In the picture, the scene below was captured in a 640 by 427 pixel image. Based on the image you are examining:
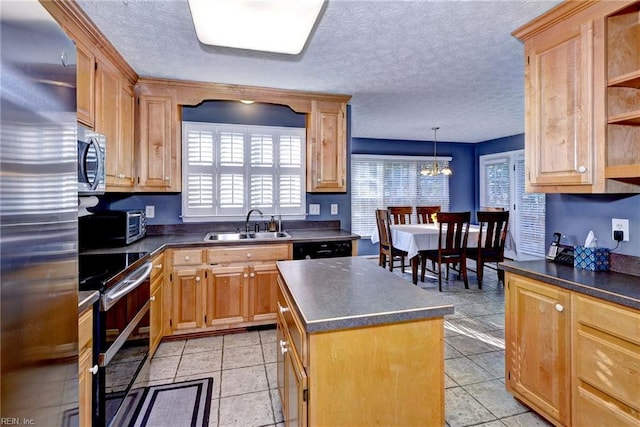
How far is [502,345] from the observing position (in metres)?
2.78

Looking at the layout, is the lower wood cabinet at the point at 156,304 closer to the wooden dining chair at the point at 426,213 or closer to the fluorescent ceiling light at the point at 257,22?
the fluorescent ceiling light at the point at 257,22

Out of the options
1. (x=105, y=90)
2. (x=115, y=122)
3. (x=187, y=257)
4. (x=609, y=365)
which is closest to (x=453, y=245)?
(x=609, y=365)

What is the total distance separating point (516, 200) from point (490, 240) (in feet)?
7.78

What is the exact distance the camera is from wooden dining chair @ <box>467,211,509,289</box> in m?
4.27

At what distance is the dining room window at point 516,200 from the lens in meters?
5.78

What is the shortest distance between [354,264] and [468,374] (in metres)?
1.34

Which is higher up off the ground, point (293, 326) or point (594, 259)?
point (594, 259)

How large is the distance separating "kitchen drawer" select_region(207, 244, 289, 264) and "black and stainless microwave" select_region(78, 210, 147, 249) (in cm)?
70

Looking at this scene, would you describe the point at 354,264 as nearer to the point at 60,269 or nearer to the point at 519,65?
the point at 60,269

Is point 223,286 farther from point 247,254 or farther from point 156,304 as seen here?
point 156,304

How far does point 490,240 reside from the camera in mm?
4406

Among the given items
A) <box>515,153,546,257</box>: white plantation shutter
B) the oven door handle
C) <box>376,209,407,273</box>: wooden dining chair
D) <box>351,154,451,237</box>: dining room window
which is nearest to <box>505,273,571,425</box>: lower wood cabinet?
the oven door handle

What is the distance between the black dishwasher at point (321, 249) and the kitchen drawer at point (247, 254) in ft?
0.39

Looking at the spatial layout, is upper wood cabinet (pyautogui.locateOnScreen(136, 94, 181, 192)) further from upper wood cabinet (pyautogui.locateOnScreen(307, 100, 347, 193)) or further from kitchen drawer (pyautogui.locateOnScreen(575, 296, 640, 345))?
kitchen drawer (pyautogui.locateOnScreen(575, 296, 640, 345))
